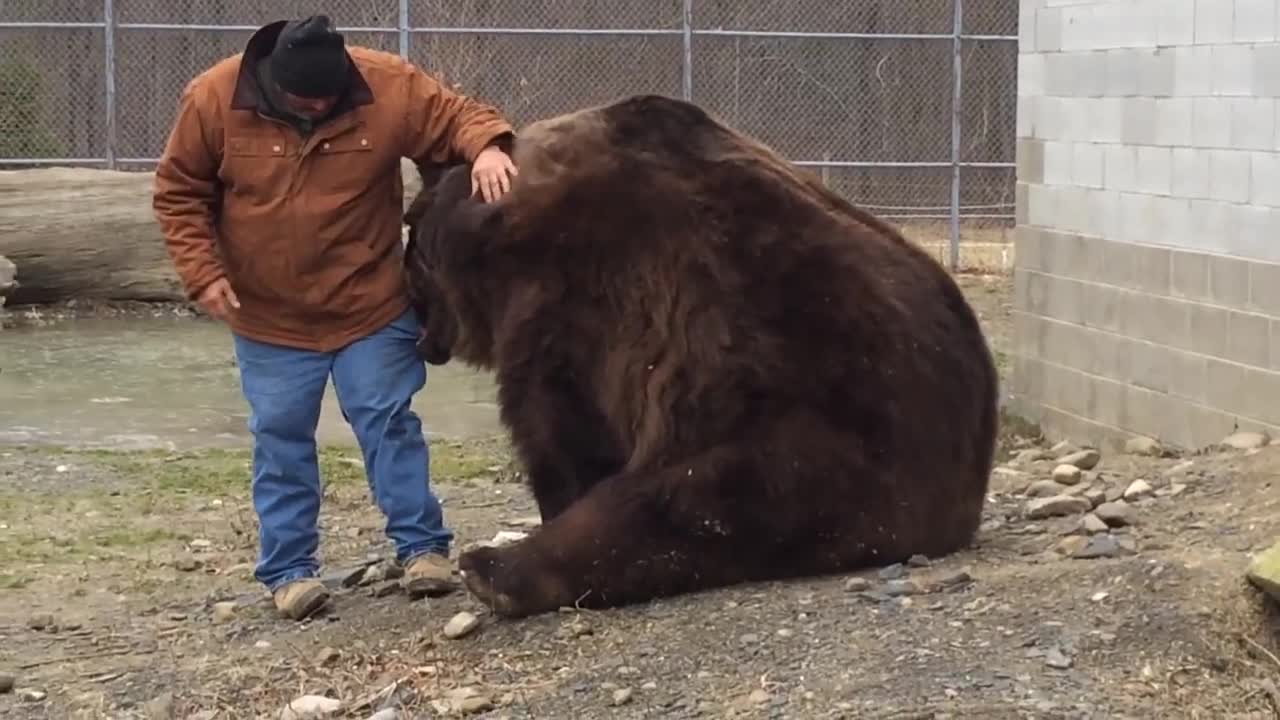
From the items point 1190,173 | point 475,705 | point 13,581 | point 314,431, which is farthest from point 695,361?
point 1190,173

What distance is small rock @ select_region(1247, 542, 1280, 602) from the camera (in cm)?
443

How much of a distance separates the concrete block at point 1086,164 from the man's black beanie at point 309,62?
178 inches

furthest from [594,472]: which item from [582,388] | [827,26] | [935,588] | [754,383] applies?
[827,26]

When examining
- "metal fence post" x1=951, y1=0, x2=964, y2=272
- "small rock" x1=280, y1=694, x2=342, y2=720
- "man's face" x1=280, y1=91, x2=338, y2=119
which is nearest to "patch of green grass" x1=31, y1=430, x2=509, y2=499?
"man's face" x1=280, y1=91, x2=338, y2=119

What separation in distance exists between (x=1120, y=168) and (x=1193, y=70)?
0.74 metres

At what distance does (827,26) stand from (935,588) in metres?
16.4

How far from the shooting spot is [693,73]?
18734 millimetres

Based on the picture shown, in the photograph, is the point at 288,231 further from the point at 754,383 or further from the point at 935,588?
the point at 935,588

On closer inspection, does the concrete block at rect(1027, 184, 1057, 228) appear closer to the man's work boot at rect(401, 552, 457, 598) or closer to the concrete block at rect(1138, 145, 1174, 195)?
the concrete block at rect(1138, 145, 1174, 195)

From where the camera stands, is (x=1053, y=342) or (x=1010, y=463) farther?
(x=1053, y=342)

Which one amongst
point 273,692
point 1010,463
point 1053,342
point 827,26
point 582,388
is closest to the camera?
point 273,692

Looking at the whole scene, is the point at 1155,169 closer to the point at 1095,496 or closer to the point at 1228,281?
the point at 1228,281

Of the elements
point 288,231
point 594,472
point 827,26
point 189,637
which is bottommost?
point 189,637

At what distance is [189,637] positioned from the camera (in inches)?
219
